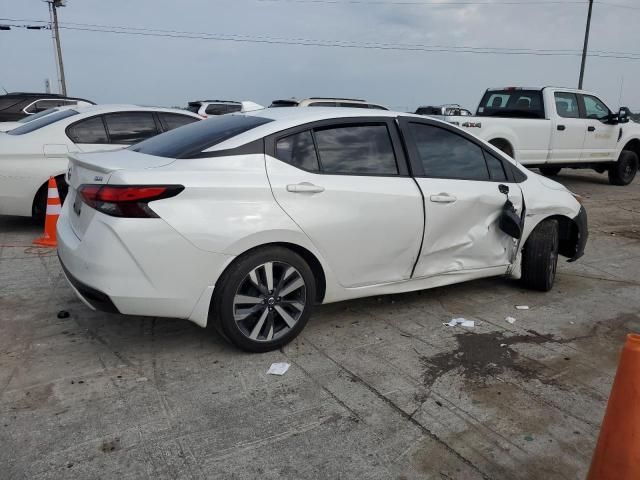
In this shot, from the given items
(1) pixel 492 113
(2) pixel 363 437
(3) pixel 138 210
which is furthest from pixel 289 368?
(1) pixel 492 113

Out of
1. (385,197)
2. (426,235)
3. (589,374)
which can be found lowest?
(589,374)

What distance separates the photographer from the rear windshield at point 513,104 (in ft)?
36.5

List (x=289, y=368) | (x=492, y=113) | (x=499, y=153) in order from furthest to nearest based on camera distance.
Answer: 1. (x=492, y=113)
2. (x=499, y=153)
3. (x=289, y=368)

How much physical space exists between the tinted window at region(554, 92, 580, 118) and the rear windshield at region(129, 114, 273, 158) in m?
8.93

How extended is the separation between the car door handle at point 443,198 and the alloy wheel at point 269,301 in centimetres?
121

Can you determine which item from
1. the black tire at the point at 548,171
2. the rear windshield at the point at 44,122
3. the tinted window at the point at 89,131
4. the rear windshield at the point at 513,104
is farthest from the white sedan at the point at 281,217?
the black tire at the point at 548,171

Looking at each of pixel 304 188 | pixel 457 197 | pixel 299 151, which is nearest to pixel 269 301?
pixel 304 188

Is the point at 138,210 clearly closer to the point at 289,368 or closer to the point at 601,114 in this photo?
the point at 289,368

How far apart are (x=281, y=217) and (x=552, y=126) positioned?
29.7 ft

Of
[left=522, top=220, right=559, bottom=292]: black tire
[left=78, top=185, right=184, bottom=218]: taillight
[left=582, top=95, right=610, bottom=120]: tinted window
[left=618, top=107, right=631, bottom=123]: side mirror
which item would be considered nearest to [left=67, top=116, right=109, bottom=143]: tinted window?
[left=78, top=185, right=184, bottom=218]: taillight

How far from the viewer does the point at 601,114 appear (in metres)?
12.1

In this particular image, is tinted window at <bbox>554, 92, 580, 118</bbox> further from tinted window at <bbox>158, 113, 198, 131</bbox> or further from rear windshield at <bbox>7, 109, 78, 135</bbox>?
rear windshield at <bbox>7, 109, 78, 135</bbox>

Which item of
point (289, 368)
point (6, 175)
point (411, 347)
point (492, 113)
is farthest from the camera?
point (492, 113)

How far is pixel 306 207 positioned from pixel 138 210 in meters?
1.04
